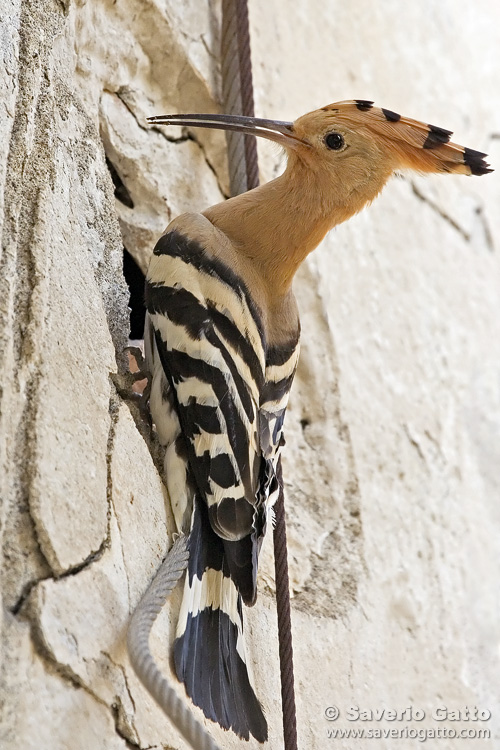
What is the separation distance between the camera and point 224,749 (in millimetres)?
1299

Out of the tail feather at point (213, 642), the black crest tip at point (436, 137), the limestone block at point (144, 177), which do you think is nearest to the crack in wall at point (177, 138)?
the limestone block at point (144, 177)

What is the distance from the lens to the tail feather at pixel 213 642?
4.10ft

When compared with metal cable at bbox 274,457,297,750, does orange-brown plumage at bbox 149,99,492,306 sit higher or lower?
higher

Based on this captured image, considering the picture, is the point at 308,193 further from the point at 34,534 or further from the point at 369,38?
the point at 369,38

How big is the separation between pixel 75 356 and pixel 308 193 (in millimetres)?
563

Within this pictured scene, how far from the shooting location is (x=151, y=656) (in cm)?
110

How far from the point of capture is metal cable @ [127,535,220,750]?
1.04 m

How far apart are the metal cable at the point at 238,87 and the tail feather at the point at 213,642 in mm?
762

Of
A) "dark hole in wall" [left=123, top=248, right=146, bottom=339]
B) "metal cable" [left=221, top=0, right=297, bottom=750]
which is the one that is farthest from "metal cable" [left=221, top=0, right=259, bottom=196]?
"dark hole in wall" [left=123, top=248, right=146, bottom=339]

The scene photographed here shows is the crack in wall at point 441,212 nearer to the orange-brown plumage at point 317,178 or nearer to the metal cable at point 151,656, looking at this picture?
the orange-brown plumage at point 317,178

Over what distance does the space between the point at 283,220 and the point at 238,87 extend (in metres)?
0.46

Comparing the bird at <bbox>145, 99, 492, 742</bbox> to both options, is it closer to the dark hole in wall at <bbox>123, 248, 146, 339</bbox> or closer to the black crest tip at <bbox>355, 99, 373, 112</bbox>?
the black crest tip at <bbox>355, 99, 373, 112</bbox>
